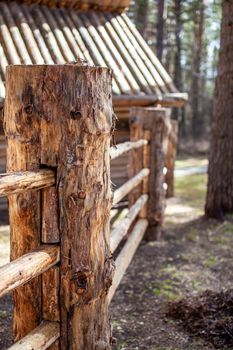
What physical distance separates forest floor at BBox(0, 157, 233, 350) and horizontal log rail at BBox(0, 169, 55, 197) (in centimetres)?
171

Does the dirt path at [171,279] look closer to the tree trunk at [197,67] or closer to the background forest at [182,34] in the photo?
the background forest at [182,34]

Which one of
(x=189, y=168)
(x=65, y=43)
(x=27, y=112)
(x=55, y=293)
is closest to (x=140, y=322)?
(x=55, y=293)

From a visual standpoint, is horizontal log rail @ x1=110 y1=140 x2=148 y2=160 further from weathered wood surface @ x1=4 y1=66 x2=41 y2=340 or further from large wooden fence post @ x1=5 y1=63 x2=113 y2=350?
weathered wood surface @ x1=4 y1=66 x2=41 y2=340

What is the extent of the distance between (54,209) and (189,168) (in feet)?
45.3

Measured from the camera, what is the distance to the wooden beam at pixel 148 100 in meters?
7.74

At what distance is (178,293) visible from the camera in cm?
514

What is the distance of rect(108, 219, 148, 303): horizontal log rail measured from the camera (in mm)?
4562

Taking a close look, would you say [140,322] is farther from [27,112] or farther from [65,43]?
[65,43]

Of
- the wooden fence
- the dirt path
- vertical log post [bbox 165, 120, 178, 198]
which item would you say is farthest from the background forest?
the wooden fence

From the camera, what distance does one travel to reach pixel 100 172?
296cm

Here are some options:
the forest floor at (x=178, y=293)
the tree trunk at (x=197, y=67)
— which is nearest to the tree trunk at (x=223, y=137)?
the forest floor at (x=178, y=293)

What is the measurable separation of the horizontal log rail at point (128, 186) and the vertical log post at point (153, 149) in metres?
0.18

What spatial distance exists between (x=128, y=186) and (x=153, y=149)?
4.74 feet

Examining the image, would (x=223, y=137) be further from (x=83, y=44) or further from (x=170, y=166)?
(x=83, y=44)
